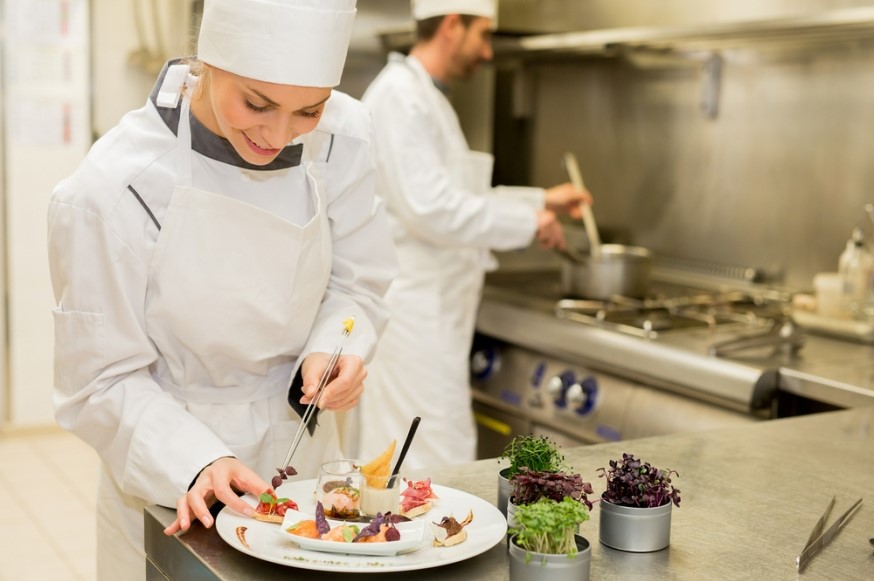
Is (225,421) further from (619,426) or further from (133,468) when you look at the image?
(619,426)

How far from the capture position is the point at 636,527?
4.24 ft

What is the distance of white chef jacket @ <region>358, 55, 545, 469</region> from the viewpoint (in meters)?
2.93

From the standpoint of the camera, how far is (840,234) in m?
3.00

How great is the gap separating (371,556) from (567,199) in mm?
2159

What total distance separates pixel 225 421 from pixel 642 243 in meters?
2.29

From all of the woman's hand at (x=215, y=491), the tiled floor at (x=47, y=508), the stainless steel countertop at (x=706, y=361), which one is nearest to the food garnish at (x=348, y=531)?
the woman's hand at (x=215, y=491)

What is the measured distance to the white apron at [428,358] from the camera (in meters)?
3.04

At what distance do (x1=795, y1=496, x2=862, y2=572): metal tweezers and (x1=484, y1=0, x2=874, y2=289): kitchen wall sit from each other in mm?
1641

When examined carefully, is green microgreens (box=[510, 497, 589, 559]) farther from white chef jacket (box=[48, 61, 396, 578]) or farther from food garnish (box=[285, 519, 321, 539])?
white chef jacket (box=[48, 61, 396, 578])

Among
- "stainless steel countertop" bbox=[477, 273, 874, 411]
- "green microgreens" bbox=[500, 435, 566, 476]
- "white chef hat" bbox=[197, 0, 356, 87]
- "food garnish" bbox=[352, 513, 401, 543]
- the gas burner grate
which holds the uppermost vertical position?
"white chef hat" bbox=[197, 0, 356, 87]

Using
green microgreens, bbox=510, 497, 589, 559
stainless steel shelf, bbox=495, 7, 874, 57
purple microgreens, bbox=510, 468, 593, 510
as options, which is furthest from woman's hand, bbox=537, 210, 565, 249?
green microgreens, bbox=510, 497, 589, 559

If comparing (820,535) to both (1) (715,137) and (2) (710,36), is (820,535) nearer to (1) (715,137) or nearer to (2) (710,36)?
(2) (710,36)

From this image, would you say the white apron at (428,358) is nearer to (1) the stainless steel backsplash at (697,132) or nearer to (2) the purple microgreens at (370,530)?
(1) the stainless steel backsplash at (697,132)

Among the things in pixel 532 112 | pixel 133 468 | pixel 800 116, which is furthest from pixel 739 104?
pixel 133 468
